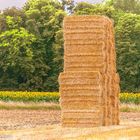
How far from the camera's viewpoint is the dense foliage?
197ft

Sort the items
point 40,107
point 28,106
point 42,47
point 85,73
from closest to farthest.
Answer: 1. point 85,73
2. point 40,107
3. point 28,106
4. point 42,47

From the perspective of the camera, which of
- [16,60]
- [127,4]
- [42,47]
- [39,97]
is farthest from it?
[127,4]

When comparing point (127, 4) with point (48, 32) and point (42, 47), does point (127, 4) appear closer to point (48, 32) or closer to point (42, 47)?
point (48, 32)

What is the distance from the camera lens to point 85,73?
73.2ft

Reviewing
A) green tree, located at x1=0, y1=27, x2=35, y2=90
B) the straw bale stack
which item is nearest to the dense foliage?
green tree, located at x1=0, y1=27, x2=35, y2=90

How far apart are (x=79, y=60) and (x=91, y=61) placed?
375 mm

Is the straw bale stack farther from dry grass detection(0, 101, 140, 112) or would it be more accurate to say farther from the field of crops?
the field of crops

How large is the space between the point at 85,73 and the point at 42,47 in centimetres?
4045

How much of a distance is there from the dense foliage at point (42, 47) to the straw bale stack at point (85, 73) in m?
36.6

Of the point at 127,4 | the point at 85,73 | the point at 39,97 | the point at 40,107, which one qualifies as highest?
the point at 127,4

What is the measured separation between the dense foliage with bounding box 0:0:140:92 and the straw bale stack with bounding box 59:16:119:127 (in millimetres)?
36564

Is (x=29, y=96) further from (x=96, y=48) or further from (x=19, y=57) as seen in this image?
(x=96, y=48)

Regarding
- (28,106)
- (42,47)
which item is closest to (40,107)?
(28,106)

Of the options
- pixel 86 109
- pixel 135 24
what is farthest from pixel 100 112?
pixel 135 24
